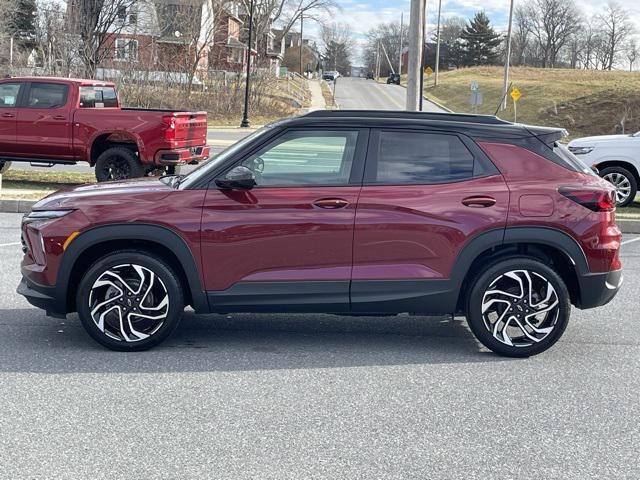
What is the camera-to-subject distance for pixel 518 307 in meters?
5.81

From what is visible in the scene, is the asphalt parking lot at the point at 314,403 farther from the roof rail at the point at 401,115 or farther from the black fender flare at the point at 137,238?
the roof rail at the point at 401,115

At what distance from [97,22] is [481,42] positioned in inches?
3282

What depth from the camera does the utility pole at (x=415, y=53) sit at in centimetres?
1867

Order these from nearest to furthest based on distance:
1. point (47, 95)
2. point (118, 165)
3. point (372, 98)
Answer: point (118, 165), point (47, 95), point (372, 98)

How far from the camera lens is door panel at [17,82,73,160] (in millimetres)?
14797

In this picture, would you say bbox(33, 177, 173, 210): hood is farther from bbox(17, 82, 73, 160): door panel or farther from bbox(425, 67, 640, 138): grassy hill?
bbox(425, 67, 640, 138): grassy hill

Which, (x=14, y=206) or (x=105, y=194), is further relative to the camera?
(x=14, y=206)

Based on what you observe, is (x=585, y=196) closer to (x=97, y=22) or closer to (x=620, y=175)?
(x=620, y=175)

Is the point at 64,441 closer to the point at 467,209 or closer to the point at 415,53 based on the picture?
the point at 467,209

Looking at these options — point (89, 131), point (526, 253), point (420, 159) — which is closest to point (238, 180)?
point (420, 159)

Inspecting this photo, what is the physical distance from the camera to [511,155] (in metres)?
5.85

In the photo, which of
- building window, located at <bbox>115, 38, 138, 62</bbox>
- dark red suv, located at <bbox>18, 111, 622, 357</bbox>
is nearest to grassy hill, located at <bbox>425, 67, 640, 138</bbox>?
building window, located at <bbox>115, 38, 138, 62</bbox>

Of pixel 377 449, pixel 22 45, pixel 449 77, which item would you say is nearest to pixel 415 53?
pixel 377 449

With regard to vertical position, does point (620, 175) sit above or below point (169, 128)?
below
